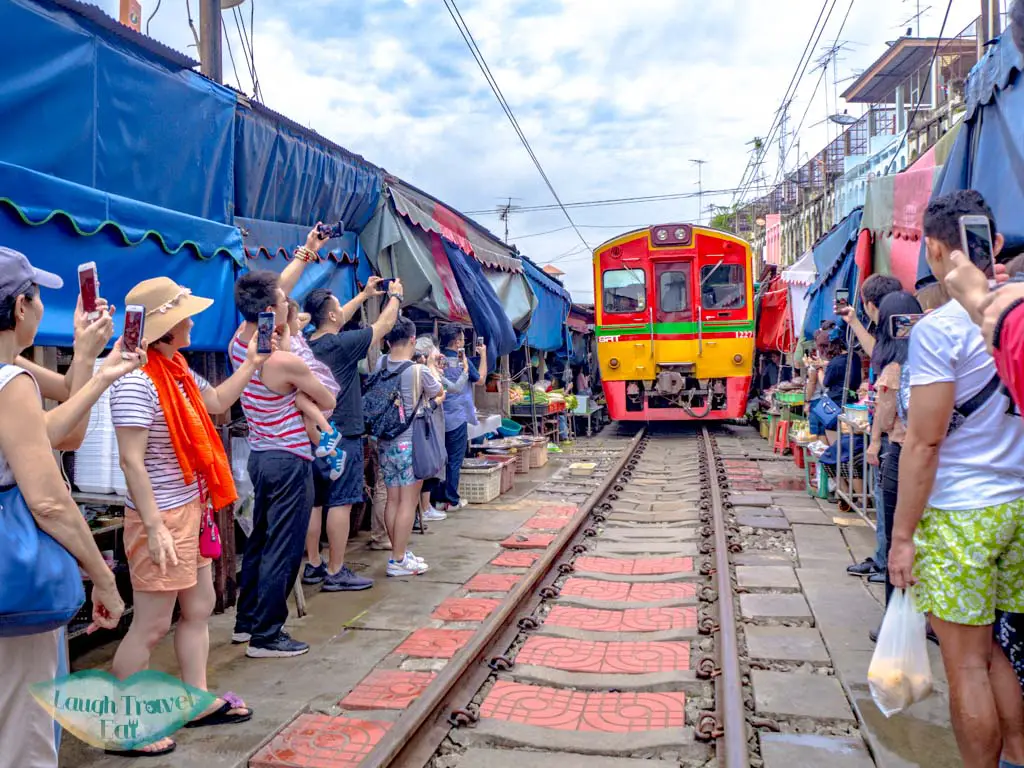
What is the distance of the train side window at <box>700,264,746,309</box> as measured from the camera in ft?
46.7

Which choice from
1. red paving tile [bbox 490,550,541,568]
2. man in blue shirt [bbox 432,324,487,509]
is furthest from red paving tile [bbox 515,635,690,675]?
man in blue shirt [bbox 432,324,487,509]

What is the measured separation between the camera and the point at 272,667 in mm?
4266

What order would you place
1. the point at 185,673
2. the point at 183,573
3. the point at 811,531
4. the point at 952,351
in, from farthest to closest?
the point at 811,531
the point at 185,673
the point at 183,573
the point at 952,351

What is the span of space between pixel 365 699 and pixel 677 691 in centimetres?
145

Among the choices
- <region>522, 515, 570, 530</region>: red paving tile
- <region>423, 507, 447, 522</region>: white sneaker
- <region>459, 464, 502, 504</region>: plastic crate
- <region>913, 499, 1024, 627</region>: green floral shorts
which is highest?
<region>913, 499, 1024, 627</region>: green floral shorts

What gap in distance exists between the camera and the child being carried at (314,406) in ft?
14.6

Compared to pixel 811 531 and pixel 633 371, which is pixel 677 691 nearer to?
pixel 811 531

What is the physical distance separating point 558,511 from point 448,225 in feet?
10.2

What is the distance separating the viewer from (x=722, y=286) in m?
14.3

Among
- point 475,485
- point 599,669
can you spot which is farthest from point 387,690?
point 475,485

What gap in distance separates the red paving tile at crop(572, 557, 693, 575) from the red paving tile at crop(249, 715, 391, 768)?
2.92 meters

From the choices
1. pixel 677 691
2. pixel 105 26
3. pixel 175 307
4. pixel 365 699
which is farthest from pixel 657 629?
pixel 105 26

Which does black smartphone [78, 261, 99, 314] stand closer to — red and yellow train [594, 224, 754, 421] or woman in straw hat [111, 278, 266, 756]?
woman in straw hat [111, 278, 266, 756]

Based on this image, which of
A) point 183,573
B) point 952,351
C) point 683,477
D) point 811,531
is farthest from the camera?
point 683,477
